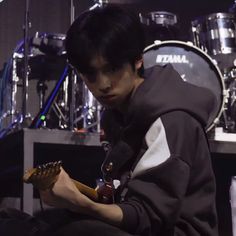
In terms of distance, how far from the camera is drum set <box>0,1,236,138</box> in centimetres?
302

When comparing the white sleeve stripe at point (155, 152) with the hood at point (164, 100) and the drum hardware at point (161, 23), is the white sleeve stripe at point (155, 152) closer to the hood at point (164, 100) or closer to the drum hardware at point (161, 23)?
the hood at point (164, 100)

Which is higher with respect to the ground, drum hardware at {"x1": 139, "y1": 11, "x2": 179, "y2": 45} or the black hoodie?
drum hardware at {"x1": 139, "y1": 11, "x2": 179, "y2": 45}

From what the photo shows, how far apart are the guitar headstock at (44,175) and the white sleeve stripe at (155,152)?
0.79 ft

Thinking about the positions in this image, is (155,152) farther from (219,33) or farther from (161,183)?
(219,33)

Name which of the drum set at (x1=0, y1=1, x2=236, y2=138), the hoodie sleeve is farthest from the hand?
the drum set at (x1=0, y1=1, x2=236, y2=138)

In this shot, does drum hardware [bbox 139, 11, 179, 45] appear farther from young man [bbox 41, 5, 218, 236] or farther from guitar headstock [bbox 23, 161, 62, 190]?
guitar headstock [bbox 23, 161, 62, 190]

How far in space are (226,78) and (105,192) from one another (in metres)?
1.87

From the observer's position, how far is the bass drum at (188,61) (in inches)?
118

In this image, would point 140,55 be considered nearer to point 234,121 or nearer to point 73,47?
point 73,47

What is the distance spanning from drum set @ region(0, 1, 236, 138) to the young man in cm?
123

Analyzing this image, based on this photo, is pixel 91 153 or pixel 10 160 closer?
pixel 91 153

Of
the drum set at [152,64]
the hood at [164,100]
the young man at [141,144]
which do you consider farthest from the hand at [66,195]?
the drum set at [152,64]

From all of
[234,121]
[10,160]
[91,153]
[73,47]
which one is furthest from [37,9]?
[73,47]

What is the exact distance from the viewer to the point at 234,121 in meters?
3.26
